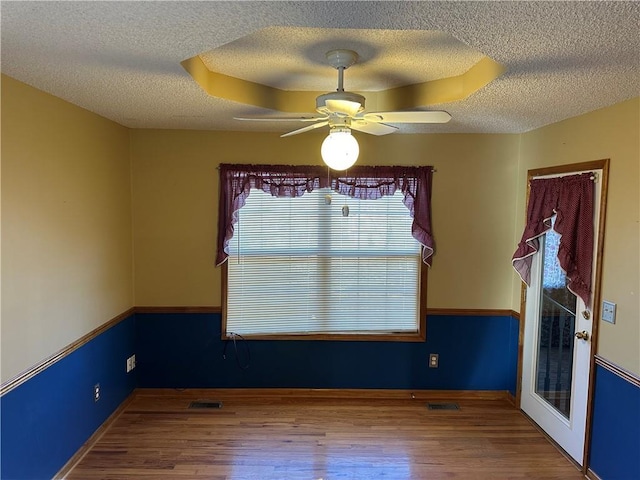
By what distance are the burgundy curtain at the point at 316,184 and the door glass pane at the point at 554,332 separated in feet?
3.05

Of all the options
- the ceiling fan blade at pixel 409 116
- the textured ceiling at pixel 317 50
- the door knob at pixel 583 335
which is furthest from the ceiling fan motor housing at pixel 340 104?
the door knob at pixel 583 335

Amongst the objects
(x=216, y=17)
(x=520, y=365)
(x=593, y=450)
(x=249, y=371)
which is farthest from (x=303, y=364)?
(x=216, y=17)

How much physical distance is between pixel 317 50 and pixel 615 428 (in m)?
2.78

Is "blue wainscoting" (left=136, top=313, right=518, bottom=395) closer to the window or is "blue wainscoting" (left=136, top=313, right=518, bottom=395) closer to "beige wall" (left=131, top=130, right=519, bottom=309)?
the window

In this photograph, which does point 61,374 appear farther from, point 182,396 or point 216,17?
point 216,17

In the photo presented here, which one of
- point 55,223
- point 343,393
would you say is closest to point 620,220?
point 343,393

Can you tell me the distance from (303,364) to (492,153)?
251cm

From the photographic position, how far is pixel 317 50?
7.13 ft

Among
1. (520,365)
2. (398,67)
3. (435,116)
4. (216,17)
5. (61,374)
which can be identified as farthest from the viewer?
(520,365)

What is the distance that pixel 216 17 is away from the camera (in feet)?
4.84

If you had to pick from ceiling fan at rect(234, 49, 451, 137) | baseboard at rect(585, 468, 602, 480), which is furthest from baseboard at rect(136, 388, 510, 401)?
ceiling fan at rect(234, 49, 451, 137)

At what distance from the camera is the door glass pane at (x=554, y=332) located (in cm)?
301

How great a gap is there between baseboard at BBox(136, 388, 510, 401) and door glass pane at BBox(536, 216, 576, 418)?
569mm

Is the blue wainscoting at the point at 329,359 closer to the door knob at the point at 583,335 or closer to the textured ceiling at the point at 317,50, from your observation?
the door knob at the point at 583,335
